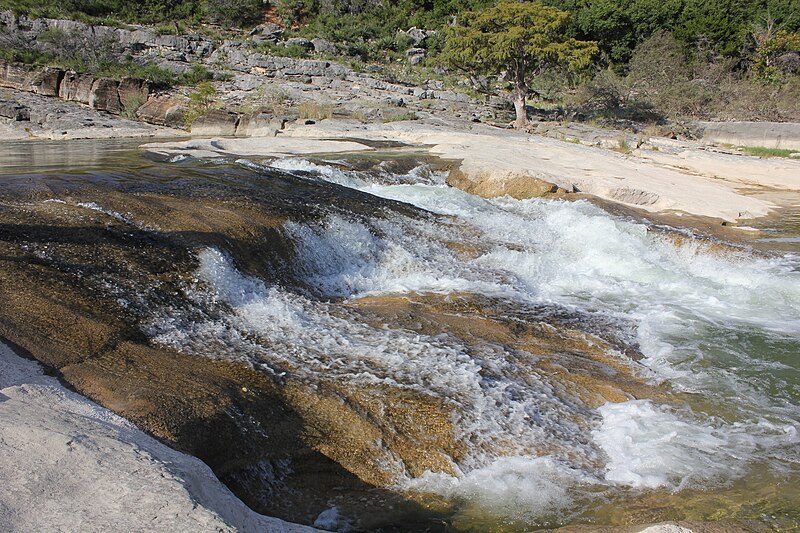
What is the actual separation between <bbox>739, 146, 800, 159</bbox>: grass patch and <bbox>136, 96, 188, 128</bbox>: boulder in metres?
16.4

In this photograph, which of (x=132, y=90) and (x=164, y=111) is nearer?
(x=164, y=111)

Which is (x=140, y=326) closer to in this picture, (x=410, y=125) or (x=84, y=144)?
(x=84, y=144)

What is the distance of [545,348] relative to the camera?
491 centimetres

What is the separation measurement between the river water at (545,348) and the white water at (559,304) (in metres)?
0.02

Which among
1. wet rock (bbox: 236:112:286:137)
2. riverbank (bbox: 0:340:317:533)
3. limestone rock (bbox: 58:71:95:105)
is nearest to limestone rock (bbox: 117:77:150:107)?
limestone rock (bbox: 58:71:95:105)

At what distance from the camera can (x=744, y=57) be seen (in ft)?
98.9

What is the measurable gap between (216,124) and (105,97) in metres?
5.73

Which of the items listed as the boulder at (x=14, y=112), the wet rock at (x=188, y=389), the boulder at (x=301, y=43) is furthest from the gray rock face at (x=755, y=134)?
the boulder at (x=14, y=112)

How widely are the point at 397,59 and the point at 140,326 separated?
3079 cm

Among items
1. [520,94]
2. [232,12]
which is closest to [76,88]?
[520,94]

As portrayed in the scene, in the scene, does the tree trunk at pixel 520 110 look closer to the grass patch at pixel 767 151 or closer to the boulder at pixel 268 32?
the grass patch at pixel 767 151

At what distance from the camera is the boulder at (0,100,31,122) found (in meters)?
18.0

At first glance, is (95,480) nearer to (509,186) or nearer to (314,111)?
(509,186)

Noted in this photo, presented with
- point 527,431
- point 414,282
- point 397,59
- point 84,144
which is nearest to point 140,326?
point 527,431
